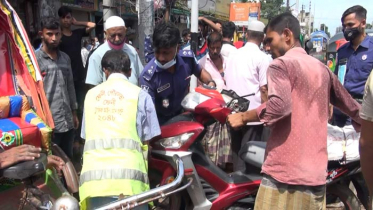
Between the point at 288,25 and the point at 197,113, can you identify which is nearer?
the point at 288,25

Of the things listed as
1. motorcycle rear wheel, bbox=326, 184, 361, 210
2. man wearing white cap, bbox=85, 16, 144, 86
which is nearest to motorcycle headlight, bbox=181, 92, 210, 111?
man wearing white cap, bbox=85, 16, 144, 86

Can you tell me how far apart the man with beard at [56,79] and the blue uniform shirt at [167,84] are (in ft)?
2.91

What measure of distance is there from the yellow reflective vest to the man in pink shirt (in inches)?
28.3

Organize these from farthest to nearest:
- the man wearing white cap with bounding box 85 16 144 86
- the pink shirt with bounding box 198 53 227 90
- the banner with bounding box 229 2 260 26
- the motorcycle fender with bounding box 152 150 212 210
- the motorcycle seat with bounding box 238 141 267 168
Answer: the banner with bounding box 229 2 260 26, the pink shirt with bounding box 198 53 227 90, the man wearing white cap with bounding box 85 16 144 86, the motorcycle seat with bounding box 238 141 267 168, the motorcycle fender with bounding box 152 150 212 210

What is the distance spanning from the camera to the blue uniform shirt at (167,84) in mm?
3037

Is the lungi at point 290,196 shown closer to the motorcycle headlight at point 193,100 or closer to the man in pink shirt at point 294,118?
the man in pink shirt at point 294,118

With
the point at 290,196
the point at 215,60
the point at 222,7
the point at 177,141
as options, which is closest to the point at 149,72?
the point at 177,141

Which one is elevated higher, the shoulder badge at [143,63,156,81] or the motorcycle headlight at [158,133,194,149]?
the shoulder badge at [143,63,156,81]

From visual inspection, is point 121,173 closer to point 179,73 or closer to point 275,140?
point 275,140

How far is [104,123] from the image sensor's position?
2164 millimetres

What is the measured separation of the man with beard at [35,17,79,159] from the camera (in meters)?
3.31

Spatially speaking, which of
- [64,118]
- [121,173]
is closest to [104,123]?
[121,173]

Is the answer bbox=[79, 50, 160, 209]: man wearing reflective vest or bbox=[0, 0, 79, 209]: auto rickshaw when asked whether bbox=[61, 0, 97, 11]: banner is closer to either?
bbox=[0, 0, 79, 209]: auto rickshaw

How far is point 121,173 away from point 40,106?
3.19 feet
